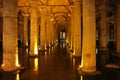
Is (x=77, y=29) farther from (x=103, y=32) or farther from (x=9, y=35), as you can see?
(x=103, y=32)

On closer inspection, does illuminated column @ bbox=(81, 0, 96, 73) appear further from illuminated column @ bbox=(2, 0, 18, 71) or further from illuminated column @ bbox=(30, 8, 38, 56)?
illuminated column @ bbox=(30, 8, 38, 56)

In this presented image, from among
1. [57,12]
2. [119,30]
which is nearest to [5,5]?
[119,30]

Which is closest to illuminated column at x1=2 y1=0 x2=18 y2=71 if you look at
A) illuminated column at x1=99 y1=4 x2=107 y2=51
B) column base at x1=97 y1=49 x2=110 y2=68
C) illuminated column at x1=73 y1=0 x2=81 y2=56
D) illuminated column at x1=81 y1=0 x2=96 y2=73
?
illuminated column at x1=81 y1=0 x2=96 y2=73

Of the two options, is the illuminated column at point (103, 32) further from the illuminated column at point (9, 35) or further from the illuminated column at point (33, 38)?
the illuminated column at point (9, 35)

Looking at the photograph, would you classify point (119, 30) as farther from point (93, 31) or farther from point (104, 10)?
point (93, 31)

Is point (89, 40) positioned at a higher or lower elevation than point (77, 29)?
lower

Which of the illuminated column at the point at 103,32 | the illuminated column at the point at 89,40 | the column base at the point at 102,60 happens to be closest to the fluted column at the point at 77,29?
the column base at the point at 102,60

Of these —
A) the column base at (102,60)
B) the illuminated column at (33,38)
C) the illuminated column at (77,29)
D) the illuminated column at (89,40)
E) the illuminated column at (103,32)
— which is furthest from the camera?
the illuminated column at (103,32)

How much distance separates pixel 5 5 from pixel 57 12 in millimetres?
30971

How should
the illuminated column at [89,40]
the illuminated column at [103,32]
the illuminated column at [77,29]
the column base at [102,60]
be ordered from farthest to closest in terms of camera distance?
the illuminated column at [103,32]
the illuminated column at [77,29]
the column base at [102,60]
the illuminated column at [89,40]

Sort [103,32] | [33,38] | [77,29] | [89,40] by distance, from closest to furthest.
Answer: [89,40] < [77,29] < [33,38] < [103,32]

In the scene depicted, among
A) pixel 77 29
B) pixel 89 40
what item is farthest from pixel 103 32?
pixel 89 40

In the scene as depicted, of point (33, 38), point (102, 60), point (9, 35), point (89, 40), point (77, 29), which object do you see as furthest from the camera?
point (33, 38)

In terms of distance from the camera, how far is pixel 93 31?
49.0ft
